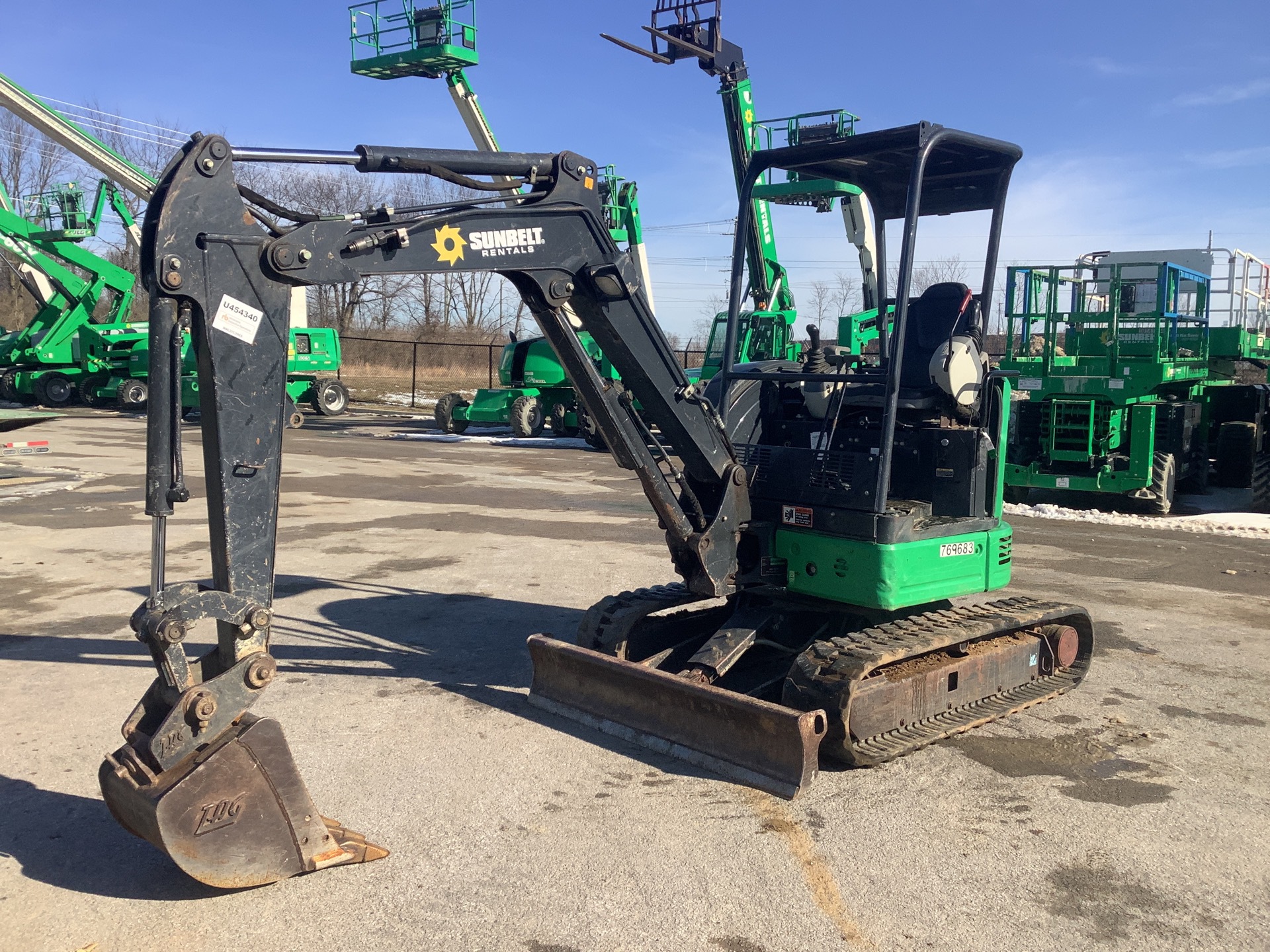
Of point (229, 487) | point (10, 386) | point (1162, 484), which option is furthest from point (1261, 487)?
point (10, 386)

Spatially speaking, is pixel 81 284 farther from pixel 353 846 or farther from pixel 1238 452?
pixel 353 846

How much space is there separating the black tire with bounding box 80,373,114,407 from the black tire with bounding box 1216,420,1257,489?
28406 mm

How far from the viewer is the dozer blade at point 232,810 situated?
382 cm

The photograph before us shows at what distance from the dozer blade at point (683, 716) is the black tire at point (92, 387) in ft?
97.4

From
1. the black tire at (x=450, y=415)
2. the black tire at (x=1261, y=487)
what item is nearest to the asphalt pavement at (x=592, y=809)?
the black tire at (x=1261, y=487)

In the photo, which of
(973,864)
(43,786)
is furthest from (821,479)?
(43,786)

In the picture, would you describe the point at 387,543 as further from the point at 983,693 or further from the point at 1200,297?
the point at 1200,297

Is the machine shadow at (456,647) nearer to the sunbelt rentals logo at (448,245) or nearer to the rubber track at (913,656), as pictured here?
the rubber track at (913,656)

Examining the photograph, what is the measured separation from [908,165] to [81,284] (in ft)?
106

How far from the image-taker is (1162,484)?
559 inches

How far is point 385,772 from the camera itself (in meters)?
5.20

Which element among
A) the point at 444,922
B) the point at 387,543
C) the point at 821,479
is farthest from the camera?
the point at 387,543

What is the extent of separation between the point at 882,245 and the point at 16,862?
566 cm

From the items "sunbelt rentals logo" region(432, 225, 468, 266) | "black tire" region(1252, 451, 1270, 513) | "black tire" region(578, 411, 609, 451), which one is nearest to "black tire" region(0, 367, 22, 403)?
"black tire" region(578, 411, 609, 451)
